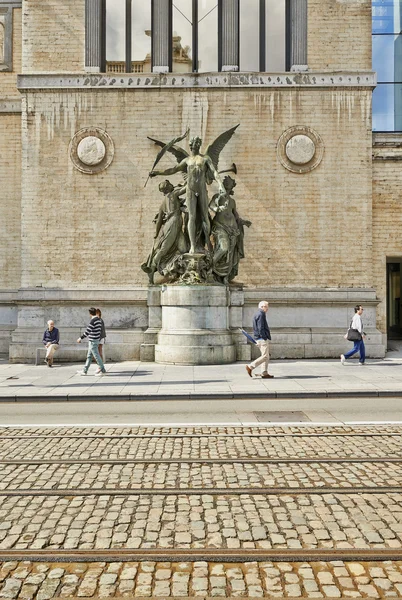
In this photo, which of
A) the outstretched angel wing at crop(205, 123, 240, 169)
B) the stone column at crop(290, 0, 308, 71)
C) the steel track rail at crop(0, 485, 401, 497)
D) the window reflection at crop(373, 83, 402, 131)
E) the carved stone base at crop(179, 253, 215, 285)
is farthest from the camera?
the window reflection at crop(373, 83, 402, 131)

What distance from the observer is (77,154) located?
1956 centimetres

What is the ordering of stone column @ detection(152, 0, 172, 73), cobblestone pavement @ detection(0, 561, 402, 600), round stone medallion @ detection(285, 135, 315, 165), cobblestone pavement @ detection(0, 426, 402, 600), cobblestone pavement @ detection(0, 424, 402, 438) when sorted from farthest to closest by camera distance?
stone column @ detection(152, 0, 172, 73)
round stone medallion @ detection(285, 135, 315, 165)
cobblestone pavement @ detection(0, 424, 402, 438)
cobblestone pavement @ detection(0, 426, 402, 600)
cobblestone pavement @ detection(0, 561, 402, 600)

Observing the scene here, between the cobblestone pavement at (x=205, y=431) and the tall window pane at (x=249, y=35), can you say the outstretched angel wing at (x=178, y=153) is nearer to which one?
the tall window pane at (x=249, y=35)

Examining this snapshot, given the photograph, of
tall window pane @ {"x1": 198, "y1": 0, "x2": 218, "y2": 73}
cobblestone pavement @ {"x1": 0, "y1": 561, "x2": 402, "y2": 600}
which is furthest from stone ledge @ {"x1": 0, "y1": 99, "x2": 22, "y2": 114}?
cobblestone pavement @ {"x1": 0, "y1": 561, "x2": 402, "y2": 600}

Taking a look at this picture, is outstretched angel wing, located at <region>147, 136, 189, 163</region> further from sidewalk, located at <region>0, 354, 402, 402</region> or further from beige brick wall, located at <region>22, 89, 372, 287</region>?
sidewalk, located at <region>0, 354, 402, 402</region>

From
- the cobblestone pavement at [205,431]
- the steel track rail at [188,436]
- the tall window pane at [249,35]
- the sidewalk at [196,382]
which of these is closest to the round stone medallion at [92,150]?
the tall window pane at [249,35]

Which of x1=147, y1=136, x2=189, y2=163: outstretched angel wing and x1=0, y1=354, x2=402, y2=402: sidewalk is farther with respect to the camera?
x1=147, y1=136, x2=189, y2=163: outstretched angel wing

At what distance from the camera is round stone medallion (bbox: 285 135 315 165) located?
19.2m

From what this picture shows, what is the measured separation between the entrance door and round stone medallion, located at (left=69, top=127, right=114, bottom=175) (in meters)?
15.1

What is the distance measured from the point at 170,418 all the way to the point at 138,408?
1184 millimetres

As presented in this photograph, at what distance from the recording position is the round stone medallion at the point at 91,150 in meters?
19.5

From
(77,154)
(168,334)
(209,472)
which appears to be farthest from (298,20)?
(209,472)

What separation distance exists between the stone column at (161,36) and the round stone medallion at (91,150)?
3.04 metres

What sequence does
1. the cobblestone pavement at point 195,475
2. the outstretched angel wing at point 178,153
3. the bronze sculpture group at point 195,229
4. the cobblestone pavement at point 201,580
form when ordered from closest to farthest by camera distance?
the cobblestone pavement at point 201,580
the cobblestone pavement at point 195,475
the bronze sculpture group at point 195,229
the outstretched angel wing at point 178,153
